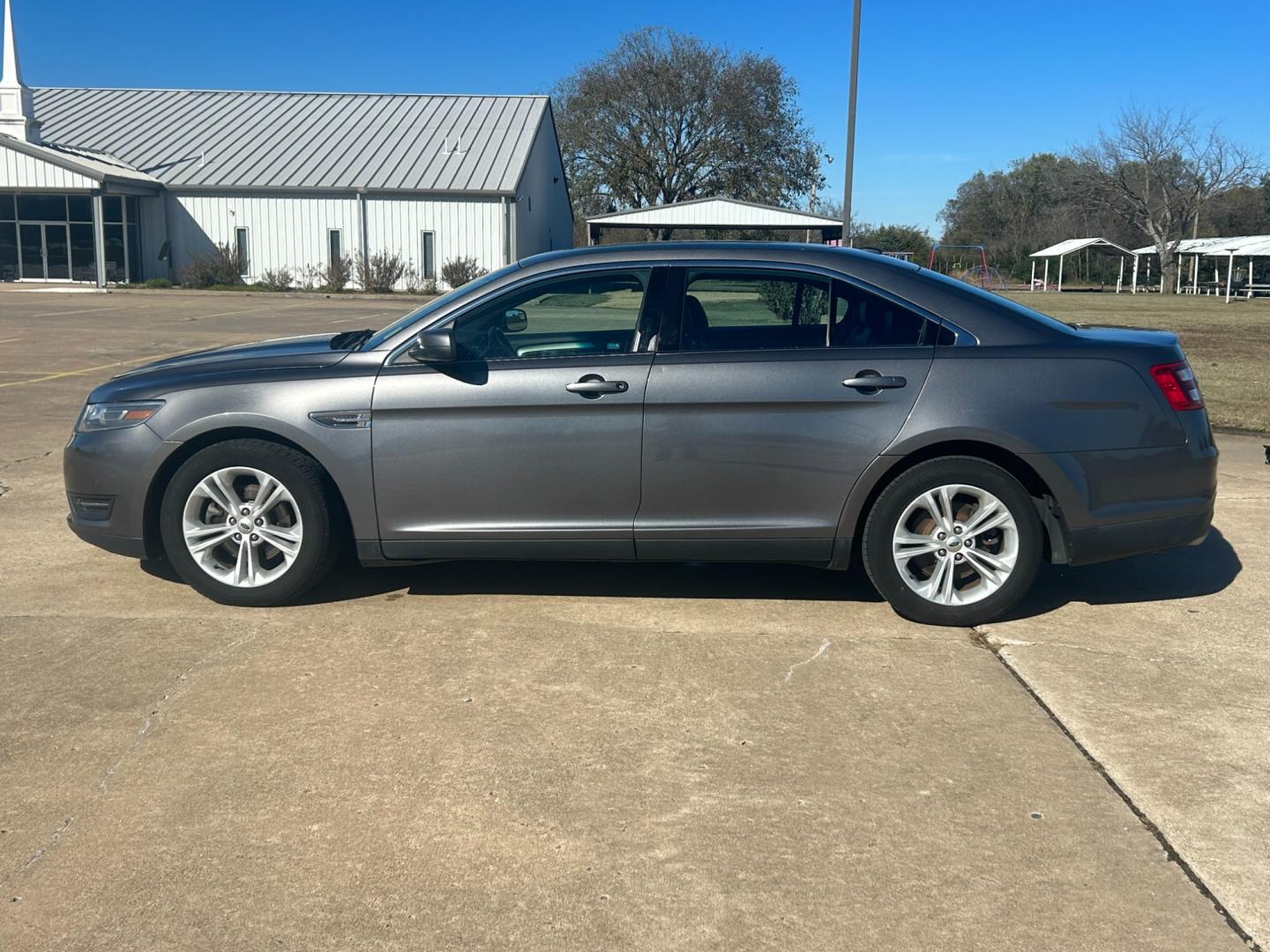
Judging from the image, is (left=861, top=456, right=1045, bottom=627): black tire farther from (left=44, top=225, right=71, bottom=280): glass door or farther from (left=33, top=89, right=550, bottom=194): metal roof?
(left=44, top=225, right=71, bottom=280): glass door

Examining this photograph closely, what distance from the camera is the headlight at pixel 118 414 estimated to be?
557 cm

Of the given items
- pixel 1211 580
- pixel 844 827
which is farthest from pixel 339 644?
pixel 1211 580

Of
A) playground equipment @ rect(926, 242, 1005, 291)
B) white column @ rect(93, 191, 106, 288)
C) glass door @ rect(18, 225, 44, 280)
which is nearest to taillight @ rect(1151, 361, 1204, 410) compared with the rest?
white column @ rect(93, 191, 106, 288)

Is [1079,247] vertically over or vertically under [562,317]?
over

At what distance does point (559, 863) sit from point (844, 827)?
33.3 inches

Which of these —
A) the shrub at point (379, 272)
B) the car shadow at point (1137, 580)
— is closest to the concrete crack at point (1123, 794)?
the car shadow at point (1137, 580)

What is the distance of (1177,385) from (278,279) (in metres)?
42.9

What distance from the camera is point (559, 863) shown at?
338cm

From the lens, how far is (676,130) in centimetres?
6569

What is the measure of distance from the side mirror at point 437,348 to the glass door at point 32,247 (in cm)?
4318

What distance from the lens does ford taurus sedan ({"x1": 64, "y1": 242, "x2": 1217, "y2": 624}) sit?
5305 mm

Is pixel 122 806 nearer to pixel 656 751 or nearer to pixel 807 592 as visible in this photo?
pixel 656 751

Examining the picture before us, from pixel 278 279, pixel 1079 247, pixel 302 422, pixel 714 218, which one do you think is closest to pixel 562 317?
pixel 302 422

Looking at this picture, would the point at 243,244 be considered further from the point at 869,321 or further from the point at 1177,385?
the point at 1177,385
